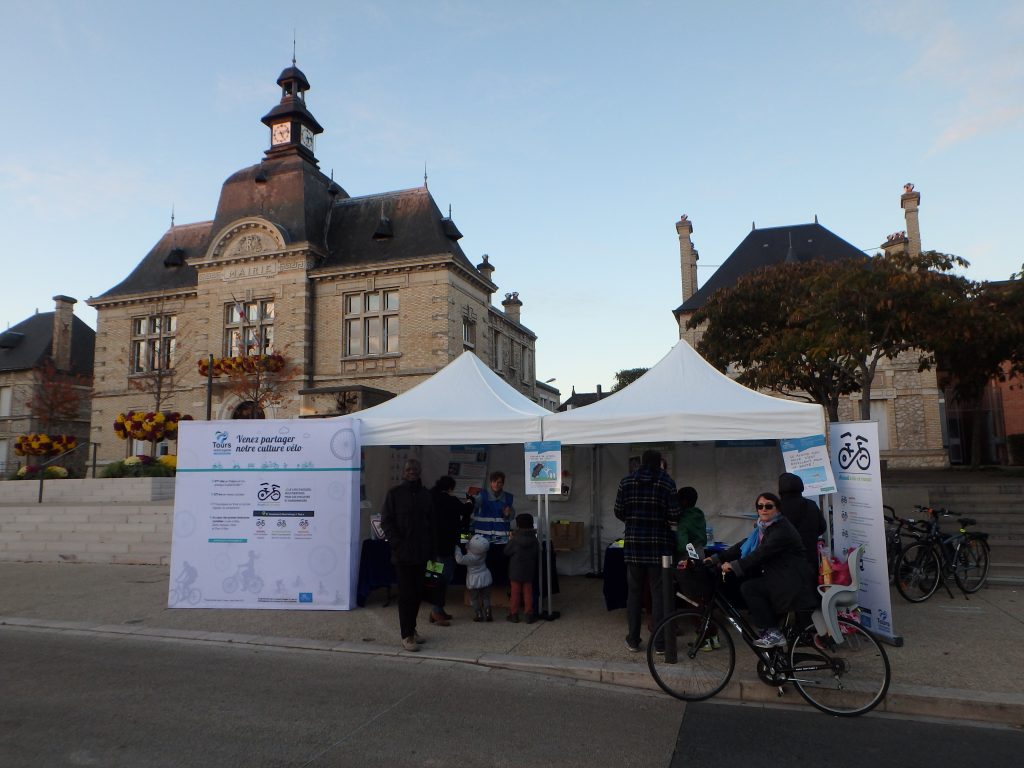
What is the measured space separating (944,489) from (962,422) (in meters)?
23.3

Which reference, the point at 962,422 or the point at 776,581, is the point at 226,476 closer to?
the point at 776,581

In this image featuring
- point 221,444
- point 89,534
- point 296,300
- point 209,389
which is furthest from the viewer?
point 296,300

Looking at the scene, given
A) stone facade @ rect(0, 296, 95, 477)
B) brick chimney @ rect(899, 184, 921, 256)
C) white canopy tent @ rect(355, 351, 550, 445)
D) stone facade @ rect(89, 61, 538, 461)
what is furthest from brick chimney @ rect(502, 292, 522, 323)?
white canopy tent @ rect(355, 351, 550, 445)

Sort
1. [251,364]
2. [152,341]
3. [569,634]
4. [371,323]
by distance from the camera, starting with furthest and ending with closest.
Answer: [152,341], [371,323], [251,364], [569,634]

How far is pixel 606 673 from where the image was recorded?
567 cm

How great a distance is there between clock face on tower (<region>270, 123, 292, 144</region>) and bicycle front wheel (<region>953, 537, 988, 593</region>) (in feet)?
85.3

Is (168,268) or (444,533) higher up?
(168,268)

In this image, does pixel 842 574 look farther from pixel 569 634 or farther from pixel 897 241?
pixel 897 241

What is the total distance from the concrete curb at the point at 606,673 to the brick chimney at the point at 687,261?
27387 mm

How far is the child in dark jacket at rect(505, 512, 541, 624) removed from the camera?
7.31 meters

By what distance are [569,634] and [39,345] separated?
39867mm

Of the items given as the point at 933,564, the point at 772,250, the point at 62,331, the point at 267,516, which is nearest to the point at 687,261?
the point at 772,250

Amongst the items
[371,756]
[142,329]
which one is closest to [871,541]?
[371,756]

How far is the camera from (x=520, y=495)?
1049 cm
